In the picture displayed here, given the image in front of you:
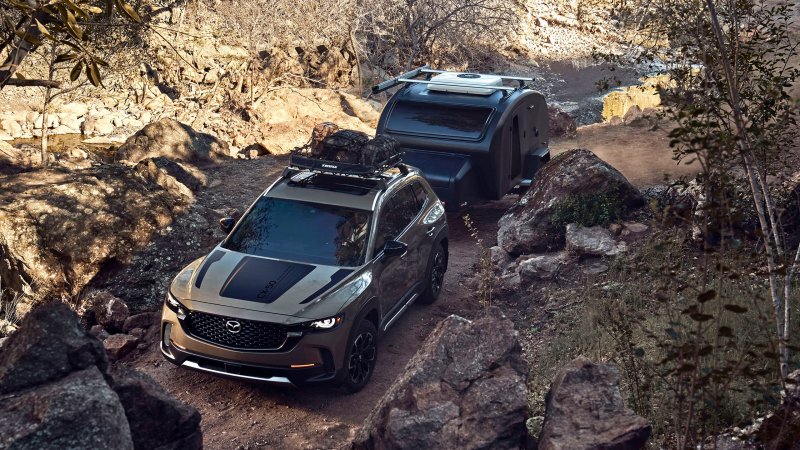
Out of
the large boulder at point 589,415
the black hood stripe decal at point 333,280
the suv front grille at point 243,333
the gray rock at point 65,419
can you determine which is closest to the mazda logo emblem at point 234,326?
the suv front grille at point 243,333

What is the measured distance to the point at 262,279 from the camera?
787 cm

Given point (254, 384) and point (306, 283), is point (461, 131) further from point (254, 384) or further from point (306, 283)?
point (254, 384)

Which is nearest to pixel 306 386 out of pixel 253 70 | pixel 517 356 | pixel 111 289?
pixel 517 356

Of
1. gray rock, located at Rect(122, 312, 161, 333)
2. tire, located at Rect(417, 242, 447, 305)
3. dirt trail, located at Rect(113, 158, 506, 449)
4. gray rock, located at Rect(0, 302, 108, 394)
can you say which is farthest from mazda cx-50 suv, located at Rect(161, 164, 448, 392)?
gray rock, located at Rect(0, 302, 108, 394)

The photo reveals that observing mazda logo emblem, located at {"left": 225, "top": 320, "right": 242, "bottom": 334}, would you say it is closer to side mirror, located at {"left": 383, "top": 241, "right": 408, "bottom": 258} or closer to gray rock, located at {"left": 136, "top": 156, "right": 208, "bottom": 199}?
side mirror, located at {"left": 383, "top": 241, "right": 408, "bottom": 258}

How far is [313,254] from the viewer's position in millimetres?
8344

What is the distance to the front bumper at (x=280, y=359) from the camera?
24.4 feet

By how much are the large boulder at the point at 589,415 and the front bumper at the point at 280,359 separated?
2488 millimetres

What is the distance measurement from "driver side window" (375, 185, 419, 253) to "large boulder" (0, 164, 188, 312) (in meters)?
3.90

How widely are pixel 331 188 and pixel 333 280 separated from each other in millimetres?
1422

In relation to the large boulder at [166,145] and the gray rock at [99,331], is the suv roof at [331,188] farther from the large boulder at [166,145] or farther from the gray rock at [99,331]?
the large boulder at [166,145]

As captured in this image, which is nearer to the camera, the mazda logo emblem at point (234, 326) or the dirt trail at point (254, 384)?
the dirt trail at point (254, 384)

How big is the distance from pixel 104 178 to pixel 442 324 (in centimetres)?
715

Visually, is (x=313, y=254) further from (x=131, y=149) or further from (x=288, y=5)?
(x=288, y=5)
